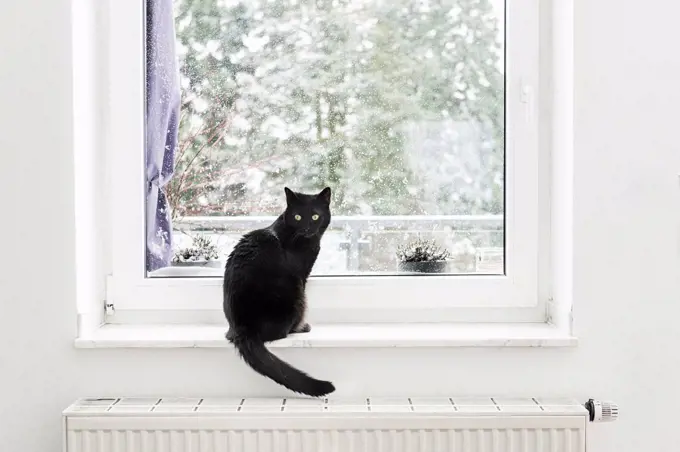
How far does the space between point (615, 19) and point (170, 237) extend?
114 cm

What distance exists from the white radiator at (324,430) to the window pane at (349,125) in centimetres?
41

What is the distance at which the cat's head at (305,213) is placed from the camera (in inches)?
59.0

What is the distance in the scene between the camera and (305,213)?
1.50 metres

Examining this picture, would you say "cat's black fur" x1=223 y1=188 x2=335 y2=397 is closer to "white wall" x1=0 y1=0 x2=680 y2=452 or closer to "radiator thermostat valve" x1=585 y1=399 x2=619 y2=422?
"white wall" x1=0 y1=0 x2=680 y2=452

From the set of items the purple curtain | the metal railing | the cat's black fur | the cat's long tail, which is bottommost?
the cat's long tail

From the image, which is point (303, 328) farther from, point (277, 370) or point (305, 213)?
point (305, 213)

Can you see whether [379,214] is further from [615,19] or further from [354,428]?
[615,19]

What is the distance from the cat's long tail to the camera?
1396 mm

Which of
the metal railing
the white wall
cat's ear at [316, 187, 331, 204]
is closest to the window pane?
the metal railing

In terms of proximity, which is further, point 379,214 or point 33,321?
point 379,214

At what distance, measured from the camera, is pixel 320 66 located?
1.66 metres

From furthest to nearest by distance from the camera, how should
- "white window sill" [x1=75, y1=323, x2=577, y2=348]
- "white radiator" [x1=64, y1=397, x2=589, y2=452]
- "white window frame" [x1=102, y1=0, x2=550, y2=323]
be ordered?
1. "white window frame" [x1=102, y1=0, x2=550, y2=323]
2. "white window sill" [x1=75, y1=323, x2=577, y2=348]
3. "white radiator" [x1=64, y1=397, x2=589, y2=452]

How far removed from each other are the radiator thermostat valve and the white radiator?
63mm

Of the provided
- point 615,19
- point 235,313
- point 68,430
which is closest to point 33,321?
point 68,430
